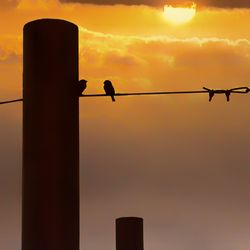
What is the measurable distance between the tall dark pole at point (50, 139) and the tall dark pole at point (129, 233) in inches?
62.1

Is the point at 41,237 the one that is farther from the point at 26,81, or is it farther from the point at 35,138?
the point at 26,81

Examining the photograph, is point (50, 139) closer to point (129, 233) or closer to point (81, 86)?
point (81, 86)

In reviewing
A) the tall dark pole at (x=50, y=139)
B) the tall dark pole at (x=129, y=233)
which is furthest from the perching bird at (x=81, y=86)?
the tall dark pole at (x=129, y=233)

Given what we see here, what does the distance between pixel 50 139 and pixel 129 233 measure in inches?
77.3

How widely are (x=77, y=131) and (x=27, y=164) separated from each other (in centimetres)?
43

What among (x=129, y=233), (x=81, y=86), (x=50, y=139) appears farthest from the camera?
(x=129, y=233)

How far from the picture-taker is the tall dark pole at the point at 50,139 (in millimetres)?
3359

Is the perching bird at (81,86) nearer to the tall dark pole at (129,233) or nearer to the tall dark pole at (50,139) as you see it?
the tall dark pole at (50,139)

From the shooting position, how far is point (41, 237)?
3307 mm

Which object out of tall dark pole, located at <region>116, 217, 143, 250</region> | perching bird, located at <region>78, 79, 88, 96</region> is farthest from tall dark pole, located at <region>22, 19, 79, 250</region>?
tall dark pole, located at <region>116, 217, 143, 250</region>

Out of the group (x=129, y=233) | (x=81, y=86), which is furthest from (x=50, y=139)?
(x=129, y=233)

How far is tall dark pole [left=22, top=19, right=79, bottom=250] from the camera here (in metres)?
3.36

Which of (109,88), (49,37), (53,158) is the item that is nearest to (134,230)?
(109,88)

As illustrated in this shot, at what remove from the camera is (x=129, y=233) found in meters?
5.05
